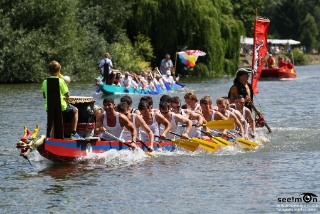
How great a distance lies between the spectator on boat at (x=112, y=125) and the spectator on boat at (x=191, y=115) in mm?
1589

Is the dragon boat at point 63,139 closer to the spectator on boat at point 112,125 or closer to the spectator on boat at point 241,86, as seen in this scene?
the spectator on boat at point 112,125

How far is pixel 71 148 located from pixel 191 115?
10.5 feet

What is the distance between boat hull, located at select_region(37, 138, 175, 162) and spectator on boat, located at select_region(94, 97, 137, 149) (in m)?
0.29

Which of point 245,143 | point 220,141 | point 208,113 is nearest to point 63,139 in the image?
point 220,141

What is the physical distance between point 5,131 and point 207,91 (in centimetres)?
1672

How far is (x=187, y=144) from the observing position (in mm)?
16500

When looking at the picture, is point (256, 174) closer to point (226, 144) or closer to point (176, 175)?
point (176, 175)

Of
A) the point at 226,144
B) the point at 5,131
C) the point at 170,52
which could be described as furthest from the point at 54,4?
the point at 226,144

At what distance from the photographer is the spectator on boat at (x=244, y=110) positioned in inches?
738

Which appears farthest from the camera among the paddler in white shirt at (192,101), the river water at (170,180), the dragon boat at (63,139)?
the paddler in white shirt at (192,101)

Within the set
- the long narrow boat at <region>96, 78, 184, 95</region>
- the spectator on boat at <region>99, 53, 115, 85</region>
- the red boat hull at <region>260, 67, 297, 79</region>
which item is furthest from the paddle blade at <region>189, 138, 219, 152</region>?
the red boat hull at <region>260, 67, 297, 79</region>

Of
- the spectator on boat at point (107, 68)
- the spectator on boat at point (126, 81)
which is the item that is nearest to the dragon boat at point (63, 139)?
the spectator on boat at point (107, 68)

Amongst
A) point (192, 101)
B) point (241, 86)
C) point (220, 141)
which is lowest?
point (220, 141)

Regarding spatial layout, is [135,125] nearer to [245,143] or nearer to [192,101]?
[192,101]
